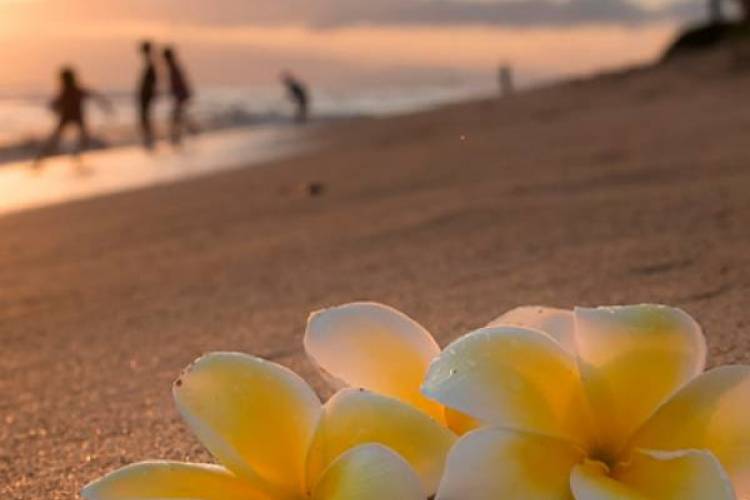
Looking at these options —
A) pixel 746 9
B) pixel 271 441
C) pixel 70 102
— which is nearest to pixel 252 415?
pixel 271 441

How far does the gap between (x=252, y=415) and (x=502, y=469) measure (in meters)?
0.15

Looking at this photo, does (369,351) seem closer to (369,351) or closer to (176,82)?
(369,351)

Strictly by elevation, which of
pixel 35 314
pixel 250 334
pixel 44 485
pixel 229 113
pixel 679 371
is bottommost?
pixel 229 113

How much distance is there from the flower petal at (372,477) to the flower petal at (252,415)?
0.04 meters

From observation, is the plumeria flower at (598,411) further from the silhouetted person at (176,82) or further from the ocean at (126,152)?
the silhouetted person at (176,82)

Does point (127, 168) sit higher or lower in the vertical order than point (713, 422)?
lower

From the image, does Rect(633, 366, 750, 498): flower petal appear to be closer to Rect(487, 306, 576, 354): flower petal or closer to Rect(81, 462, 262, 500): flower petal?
Rect(487, 306, 576, 354): flower petal

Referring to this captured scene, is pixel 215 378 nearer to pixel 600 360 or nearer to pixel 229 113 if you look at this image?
pixel 600 360

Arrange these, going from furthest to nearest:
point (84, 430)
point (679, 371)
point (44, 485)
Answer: point (84, 430), point (44, 485), point (679, 371)

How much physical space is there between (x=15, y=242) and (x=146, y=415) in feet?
14.0

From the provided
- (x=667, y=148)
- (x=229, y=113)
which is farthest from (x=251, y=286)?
(x=229, y=113)

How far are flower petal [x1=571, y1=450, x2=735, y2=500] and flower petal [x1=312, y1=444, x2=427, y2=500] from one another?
90 millimetres

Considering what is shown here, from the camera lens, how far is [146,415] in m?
1.58

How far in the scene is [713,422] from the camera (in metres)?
0.65
